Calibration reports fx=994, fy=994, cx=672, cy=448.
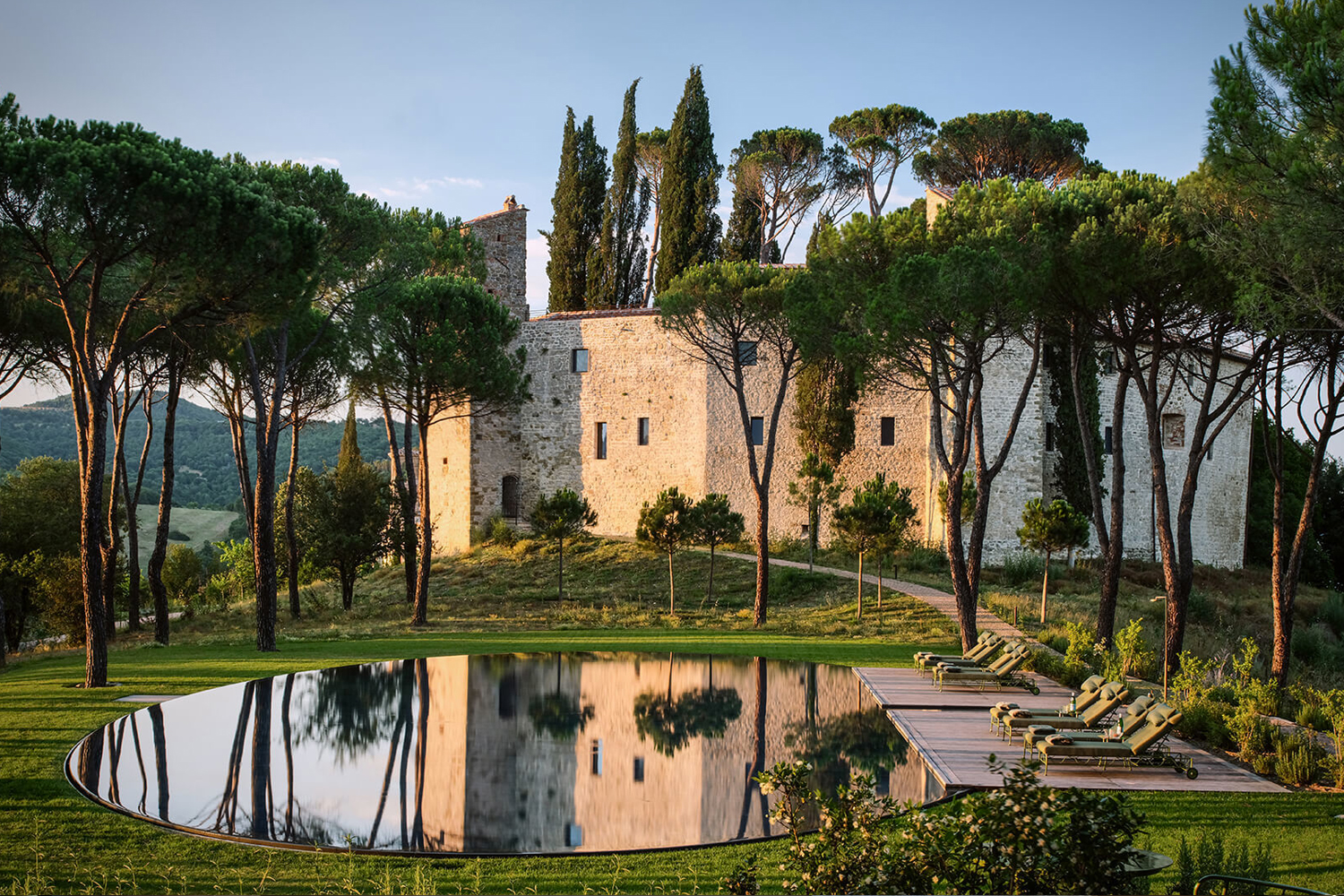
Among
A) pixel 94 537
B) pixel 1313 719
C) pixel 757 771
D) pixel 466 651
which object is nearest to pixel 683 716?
pixel 757 771

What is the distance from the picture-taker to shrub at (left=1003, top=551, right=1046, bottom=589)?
21.9m

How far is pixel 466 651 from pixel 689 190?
18.7m

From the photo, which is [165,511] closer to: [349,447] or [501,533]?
[501,533]

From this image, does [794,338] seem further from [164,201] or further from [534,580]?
[164,201]

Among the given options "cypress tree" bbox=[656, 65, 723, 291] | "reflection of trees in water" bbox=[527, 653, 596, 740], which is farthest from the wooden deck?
"cypress tree" bbox=[656, 65, 723, 291]

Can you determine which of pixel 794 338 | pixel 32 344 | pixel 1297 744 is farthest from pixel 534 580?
pixel 1297 744

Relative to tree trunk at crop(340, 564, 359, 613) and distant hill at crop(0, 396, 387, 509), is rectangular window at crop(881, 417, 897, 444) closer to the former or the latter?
tree trunk at crop(340, 564, 359, 613)

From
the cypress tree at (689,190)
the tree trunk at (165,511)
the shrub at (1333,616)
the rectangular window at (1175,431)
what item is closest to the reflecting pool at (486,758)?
the tree trunk at (165,511)

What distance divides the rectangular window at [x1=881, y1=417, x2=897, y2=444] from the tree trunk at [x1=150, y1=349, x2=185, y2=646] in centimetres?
1589

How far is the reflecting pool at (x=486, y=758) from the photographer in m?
5.77

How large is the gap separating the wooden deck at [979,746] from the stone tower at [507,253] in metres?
20.9

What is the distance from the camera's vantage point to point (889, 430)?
82.0 feet

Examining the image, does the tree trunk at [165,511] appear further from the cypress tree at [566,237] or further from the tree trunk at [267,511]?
the cypress tree at [566,237]

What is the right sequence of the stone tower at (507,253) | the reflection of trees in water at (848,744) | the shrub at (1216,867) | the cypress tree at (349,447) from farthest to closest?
the stone tower at (507,253)
the cypress tree at (349,447)
the reflection of trees in water at (848,744)
the shrub at (1216,867)
